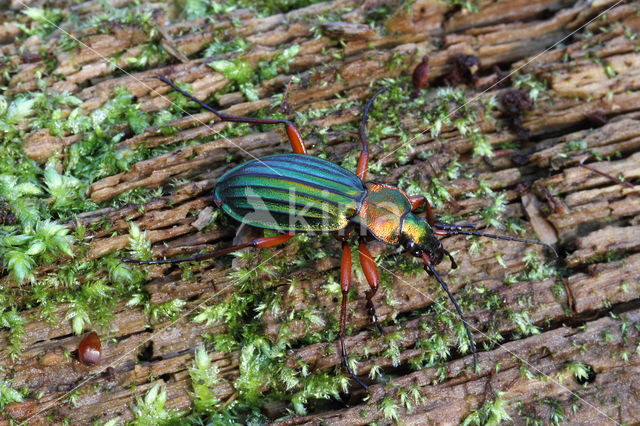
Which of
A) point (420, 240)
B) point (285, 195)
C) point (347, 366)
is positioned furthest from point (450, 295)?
point (285, 195)

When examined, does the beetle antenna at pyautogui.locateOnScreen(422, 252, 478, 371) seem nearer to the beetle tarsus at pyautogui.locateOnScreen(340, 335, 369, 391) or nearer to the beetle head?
the beetle head

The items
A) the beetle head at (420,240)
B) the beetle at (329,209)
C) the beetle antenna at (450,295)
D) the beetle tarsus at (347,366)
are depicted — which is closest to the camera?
the beetle tarsus at (347,366)

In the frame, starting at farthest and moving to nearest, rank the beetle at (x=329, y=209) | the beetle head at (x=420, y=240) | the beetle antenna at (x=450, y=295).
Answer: the beetle head at (x=420, y=240) → the beetle at (x=329, y=209) → the beetle antenna at (x=450, y=295)

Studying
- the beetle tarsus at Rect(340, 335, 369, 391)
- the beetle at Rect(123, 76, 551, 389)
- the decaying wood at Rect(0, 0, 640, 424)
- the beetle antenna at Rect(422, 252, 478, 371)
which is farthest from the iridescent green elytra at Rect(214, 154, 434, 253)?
the beetle tarsus at Rect(340, 335, 369, 391)

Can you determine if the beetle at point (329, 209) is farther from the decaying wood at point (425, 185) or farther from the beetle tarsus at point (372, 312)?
the decaying wood at point (425, 185)

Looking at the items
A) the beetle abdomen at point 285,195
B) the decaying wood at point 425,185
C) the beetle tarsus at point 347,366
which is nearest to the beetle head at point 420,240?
the decaying wood at point 425,185

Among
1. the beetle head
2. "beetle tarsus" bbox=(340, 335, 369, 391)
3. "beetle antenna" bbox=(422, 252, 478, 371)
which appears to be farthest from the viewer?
the beetle head

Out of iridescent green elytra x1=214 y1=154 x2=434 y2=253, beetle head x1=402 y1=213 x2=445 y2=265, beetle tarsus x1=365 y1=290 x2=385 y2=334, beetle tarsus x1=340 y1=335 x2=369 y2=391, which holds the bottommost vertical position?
beetle tarsus x1=340 y1=335 x2=369 y2=391

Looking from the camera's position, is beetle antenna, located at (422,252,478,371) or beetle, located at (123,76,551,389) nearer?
beetle antenna, located at (422,252,478,371)

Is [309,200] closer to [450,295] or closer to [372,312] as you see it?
[372,312]
